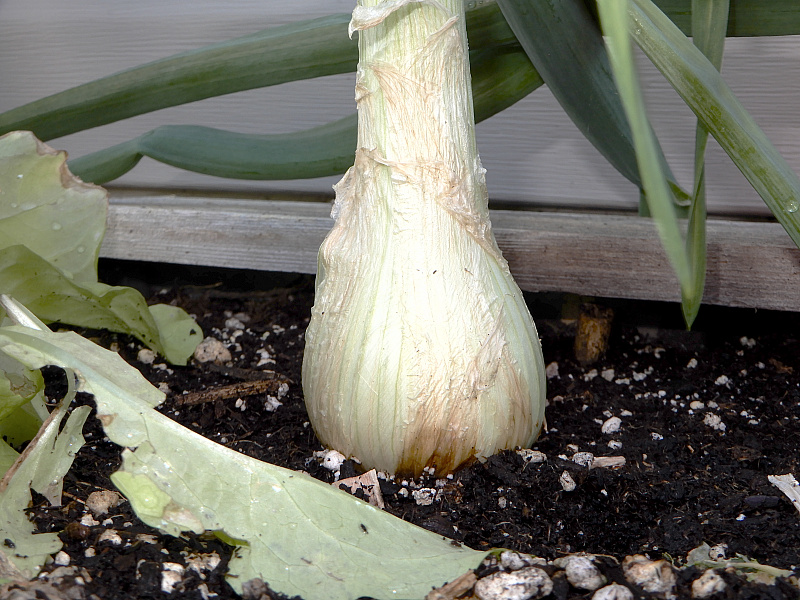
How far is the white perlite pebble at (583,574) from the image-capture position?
1.39ft

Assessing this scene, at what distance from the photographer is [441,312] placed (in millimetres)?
546

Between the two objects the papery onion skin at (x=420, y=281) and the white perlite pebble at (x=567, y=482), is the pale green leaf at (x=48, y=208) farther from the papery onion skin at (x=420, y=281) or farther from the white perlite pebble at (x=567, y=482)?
the white perlite pebble at (x=567, y=482)

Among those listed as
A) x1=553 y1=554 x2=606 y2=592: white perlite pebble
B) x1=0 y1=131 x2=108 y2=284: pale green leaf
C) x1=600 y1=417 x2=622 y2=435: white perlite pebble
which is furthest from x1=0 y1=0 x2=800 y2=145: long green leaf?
x1=553 y1=554 x2=606 y2=592: white perlite pebble

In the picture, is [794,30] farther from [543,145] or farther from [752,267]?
[543,145]

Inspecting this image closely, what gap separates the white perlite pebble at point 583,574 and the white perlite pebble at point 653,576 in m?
0.02

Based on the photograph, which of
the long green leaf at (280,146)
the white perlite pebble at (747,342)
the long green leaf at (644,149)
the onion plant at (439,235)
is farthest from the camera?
the white perlite pebble at (747,342)

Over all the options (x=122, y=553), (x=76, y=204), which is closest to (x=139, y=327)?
(x=76, y=204)

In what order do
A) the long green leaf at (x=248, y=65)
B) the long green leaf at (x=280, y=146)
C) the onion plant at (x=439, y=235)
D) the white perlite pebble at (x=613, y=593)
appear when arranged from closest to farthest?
the white perlite pebble at (x=613, y=593), the onion plant at (x=439, y=235), the long green leaf at (x=248, y=65), the long green leaf at (x=280, y=146)

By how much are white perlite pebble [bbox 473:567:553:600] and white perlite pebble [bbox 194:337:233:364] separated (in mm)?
499

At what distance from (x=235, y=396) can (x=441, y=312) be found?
297 mm

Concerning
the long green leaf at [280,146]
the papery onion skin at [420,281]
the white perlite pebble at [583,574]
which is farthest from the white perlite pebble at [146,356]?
the white perlite pebble at [583,574]

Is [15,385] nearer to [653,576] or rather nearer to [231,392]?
[231,392]

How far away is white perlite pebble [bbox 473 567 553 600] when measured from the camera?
417mm

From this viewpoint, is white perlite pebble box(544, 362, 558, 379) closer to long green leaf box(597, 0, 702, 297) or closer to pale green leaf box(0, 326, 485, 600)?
pale green leaf box(0, 326, 485, 600)
